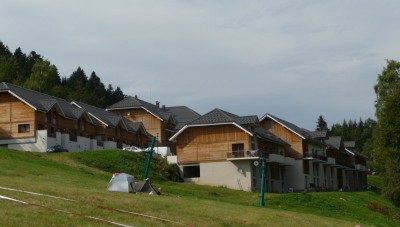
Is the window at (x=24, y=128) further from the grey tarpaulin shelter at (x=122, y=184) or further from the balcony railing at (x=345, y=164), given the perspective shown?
the balcony railing at (x=345, y=164)

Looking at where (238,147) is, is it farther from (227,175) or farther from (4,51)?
(4,51)

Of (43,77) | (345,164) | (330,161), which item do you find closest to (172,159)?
(330,161)

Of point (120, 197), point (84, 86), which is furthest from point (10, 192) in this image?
point (84, 86)

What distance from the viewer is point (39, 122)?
2761 inches

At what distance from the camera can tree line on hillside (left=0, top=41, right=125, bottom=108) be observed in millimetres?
120000

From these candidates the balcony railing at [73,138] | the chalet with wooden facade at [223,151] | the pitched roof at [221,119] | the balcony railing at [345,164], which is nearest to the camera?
the chalet with wooden facade at [223,151]

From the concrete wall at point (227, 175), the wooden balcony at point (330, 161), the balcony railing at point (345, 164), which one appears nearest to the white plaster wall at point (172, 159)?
the concrete wall at point (227, 175)

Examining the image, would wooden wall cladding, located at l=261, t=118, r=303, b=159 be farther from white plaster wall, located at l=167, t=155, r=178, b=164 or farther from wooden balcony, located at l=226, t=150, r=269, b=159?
white plaster wall, located at l=167, t=155, r=178, b=164

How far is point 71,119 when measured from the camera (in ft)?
250

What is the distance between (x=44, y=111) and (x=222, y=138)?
19934 millimetres

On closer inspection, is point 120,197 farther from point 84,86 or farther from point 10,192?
point 84,86

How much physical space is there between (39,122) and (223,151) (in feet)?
67.4

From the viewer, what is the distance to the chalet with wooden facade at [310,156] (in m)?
84.1

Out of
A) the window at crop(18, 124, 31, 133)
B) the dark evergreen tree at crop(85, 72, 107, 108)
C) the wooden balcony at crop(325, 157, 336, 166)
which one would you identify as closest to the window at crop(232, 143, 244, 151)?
the window at crop(18, 124, 31, 133)
